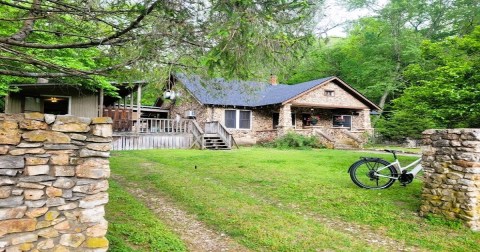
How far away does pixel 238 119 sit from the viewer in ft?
69.1

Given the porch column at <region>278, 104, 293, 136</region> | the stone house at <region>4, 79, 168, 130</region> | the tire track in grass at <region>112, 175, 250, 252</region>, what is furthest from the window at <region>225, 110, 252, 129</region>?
the tire track in grass at <region>112, 175, 250, 252</region>

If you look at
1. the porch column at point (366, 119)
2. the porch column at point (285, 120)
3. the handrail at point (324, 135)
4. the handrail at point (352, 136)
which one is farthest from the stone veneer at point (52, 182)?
the porch column at point (366, 119)

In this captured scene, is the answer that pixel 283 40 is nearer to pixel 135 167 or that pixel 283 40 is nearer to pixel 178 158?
pixel 135 167

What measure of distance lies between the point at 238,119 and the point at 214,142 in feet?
14.2

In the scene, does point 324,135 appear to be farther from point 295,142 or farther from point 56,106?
point 56,106

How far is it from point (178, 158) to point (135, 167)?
233cm

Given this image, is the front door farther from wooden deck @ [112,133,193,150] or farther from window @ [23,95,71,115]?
window @ [23,95,71,115]

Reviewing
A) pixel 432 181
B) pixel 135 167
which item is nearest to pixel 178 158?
pixel 135 167

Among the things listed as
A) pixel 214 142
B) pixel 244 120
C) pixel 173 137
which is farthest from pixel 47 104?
pixel 244 120

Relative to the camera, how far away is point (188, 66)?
491cm

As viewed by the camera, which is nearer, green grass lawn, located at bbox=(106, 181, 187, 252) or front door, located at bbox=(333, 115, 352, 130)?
green grass lawn, located at bbox=(106, 181, 187, 252)

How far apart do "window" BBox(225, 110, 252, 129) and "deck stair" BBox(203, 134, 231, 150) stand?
3.33 metres

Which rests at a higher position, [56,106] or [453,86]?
[56,106]

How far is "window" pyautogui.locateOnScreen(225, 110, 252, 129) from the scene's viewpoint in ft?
68.2
